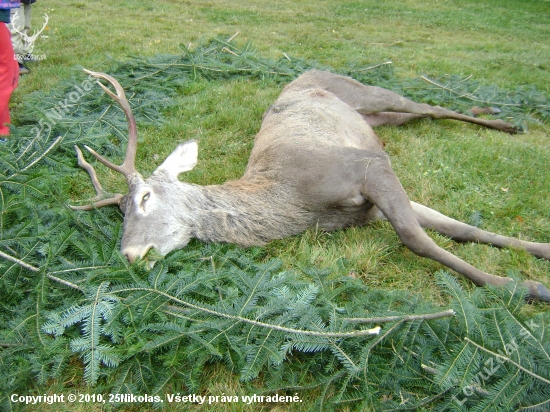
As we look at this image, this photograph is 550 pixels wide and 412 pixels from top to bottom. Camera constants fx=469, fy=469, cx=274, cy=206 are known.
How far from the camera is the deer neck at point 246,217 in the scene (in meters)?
4.00

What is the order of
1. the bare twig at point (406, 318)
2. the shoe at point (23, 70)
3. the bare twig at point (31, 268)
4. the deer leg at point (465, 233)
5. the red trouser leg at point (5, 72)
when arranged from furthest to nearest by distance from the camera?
the shoe at point (23, 70)
the red trouser leg at point (5, 72)
the deer leg at point (465, 233)
the bare twig at point (31, 268)
the bare twig at point (406, 318)

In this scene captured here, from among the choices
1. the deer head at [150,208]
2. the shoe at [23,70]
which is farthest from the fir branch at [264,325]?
the shoe at [23,70]

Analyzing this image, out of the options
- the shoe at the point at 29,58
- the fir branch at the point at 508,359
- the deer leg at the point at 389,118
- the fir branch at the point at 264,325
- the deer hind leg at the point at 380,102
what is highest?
the fir branch at the point at 508,359

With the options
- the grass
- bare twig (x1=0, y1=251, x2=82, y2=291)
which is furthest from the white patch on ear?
bare twig (x1=0, y1=251, x2=82, y2=291)

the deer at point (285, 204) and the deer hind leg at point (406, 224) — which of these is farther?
the deer at point (285, 204)

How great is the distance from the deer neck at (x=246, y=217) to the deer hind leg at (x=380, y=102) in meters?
2.58

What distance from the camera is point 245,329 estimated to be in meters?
2.90

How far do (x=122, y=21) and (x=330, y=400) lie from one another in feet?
37.5

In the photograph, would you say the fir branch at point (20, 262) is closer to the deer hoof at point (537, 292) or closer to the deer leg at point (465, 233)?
the deer leg at point (465, 233)

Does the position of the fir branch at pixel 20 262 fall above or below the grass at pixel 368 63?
above

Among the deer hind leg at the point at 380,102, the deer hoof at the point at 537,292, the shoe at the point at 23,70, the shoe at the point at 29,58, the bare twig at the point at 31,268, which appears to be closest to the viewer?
the bare twig at the point at 31,268

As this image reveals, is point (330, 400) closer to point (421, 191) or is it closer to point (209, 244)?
point (209, 244)

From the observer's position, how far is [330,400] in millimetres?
2615

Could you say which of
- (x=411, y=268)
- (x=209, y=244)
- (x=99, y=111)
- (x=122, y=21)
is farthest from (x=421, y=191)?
(x=122, y=21)
